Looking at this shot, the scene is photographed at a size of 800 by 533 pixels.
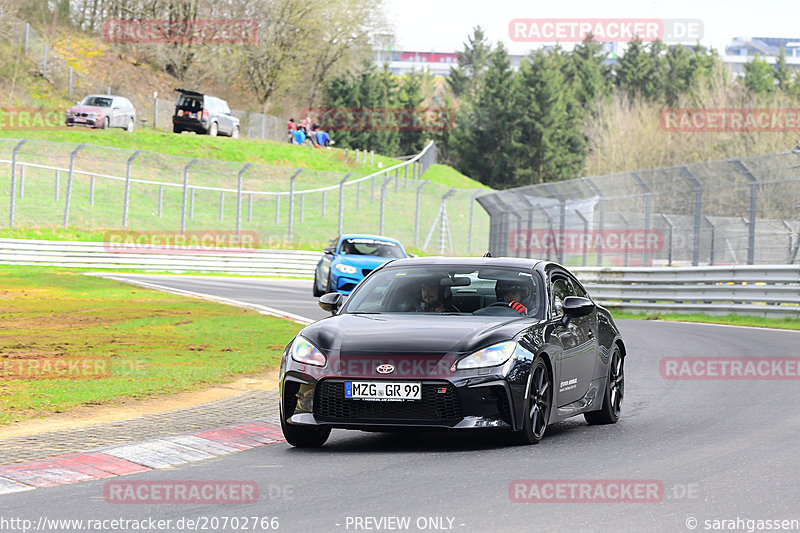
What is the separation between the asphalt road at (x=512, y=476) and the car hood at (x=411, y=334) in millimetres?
694

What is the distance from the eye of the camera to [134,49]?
7762cm

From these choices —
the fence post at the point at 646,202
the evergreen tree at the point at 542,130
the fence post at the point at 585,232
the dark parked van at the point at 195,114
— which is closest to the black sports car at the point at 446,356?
the fence post at the point at 646,202

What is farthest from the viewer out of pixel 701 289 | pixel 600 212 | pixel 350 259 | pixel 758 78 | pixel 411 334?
pixel 758 78

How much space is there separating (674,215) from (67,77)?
161 feet

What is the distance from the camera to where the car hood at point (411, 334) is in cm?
822

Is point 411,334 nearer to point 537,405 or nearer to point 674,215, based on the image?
point 537,405

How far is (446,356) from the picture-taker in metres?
8.14

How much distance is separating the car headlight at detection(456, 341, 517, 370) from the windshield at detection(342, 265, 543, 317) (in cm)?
84

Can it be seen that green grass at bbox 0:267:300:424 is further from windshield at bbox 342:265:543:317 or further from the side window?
the side window

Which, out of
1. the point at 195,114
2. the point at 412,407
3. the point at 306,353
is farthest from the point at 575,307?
the point at 195,114

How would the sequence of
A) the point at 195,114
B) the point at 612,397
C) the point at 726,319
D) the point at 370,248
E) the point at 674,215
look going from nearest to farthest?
1. the point at 612,397
2. the point at 726,319
3. the point at 674,215
4. the point at 370,248
5. the point at 195,114

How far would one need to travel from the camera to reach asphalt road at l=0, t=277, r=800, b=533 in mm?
6117

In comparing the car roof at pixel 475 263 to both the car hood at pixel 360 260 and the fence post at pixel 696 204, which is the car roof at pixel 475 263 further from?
the car hood at pixel 360 260

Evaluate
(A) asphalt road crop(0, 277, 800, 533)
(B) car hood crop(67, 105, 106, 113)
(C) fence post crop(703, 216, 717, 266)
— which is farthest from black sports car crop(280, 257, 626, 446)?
(B) car hood crop(67, 105, 106, 113)
